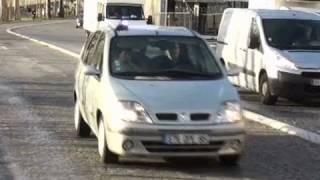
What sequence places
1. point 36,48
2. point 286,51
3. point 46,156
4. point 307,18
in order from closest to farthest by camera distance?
1. point 46,156
2. point 286,51
3. point 307,18
4. point 36,48

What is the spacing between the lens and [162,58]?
9172 mm

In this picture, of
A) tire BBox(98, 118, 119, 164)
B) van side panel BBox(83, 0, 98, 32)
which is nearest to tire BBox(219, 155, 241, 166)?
tire BBox(98, 118, 119, 164)

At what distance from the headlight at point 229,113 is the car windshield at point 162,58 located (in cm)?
65

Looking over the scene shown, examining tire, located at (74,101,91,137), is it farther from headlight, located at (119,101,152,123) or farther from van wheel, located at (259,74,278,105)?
van wheel, located at (259,74,278,105)

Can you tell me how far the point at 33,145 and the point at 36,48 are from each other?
83.0ft

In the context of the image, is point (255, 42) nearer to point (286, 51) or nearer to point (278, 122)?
point (286, 51)

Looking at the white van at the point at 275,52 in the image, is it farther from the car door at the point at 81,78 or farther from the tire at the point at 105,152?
the tire at the point at 105,152

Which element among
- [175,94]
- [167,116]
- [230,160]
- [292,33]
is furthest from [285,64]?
[167,116]

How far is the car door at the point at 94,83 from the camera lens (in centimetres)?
910

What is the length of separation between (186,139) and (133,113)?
62 cm

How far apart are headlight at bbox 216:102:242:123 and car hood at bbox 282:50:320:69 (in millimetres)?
6130

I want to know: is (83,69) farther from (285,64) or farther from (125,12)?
(125,12)

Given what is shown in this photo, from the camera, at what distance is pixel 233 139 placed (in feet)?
27.0

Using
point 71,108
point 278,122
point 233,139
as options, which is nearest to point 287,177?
Answer: point 233,139
